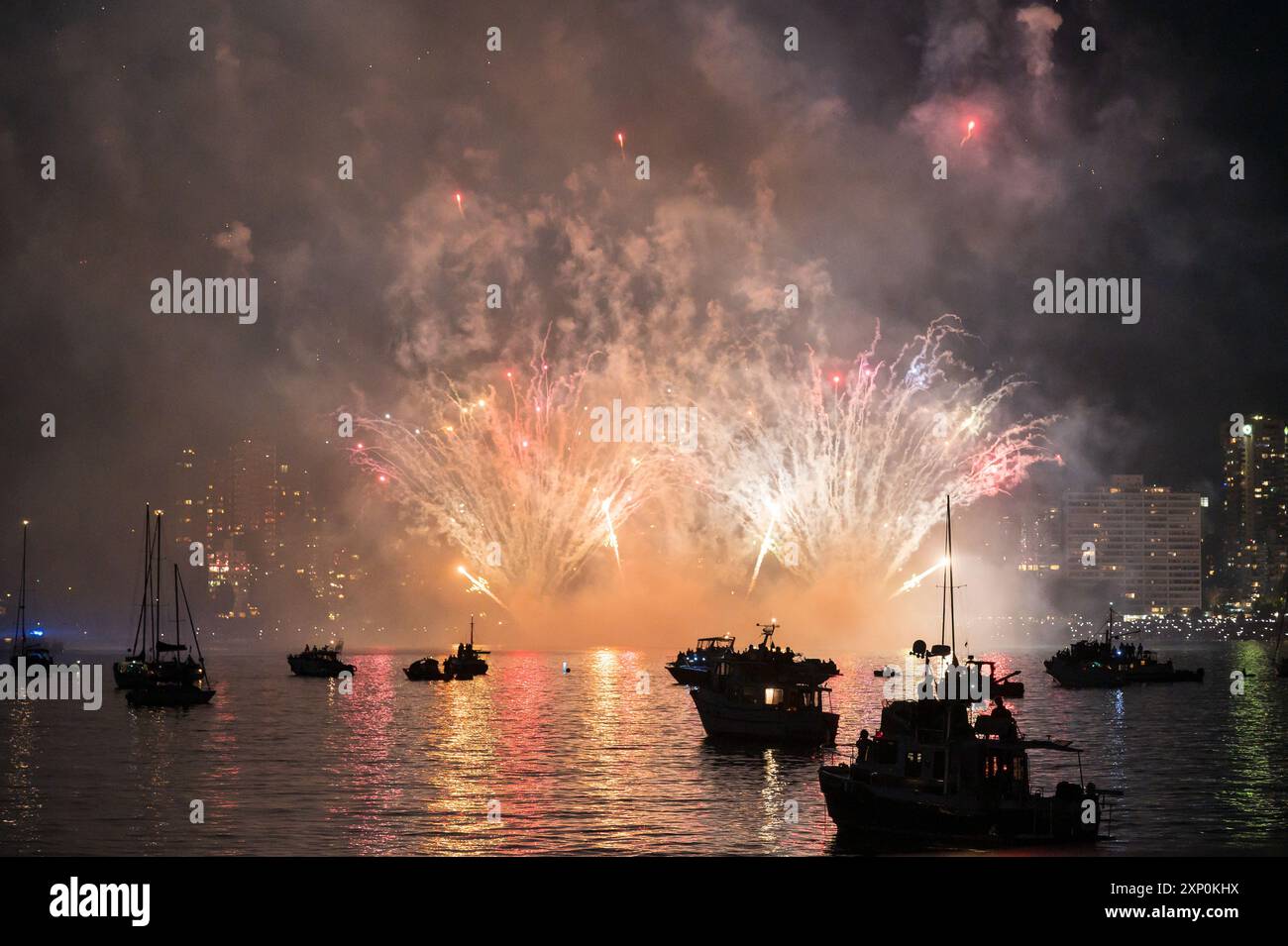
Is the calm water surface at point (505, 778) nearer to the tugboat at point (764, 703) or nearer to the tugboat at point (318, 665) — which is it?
the tugboat at point (764, 703)

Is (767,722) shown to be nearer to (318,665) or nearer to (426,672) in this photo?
(426,672)

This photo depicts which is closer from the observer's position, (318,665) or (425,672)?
(425,672)

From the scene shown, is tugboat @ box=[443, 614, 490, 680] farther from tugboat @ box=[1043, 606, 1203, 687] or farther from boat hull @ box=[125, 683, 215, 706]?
tugboat @ box=[1043, 606, 1203, 687]

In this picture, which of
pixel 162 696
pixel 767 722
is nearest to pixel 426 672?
pixel 162 696

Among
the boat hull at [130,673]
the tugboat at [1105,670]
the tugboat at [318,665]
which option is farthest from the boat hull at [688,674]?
the boat hull at [130,673]

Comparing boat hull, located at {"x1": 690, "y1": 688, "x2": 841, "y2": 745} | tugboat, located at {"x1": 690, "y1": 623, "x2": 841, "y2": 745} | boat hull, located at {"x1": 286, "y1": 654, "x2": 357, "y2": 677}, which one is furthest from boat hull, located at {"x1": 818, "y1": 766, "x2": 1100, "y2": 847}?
boat hull, located at {"x1": 286, "y1": 654, "x2": 357, "y2": 677}
